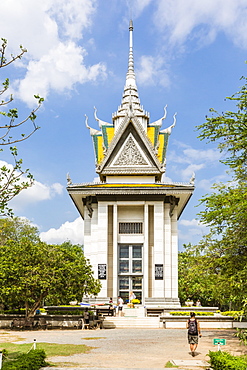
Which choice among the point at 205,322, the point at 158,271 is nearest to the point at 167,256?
the point at 158,271

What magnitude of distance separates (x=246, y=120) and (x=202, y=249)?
6336 mm

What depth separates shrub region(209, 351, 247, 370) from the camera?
31.8 feet

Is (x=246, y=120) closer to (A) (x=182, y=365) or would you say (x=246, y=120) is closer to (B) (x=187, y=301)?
(A) (x=182, y=365)

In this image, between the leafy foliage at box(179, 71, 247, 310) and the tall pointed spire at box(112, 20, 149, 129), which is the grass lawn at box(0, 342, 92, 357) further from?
the tall pointed spire at box(112, 20, 149, 129)

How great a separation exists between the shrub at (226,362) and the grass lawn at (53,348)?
16.5 ft

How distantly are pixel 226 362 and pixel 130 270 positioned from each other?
28.9m

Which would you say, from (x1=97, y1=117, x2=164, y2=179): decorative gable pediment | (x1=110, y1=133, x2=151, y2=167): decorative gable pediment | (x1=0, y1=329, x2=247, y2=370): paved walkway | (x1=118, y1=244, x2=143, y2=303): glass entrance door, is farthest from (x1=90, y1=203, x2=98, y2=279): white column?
(x1=0, y1=329, x2=247, y2=370): paved walkway

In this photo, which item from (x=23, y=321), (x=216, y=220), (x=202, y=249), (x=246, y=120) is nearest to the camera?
(x=246, y=120)

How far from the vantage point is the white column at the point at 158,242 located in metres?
37.1

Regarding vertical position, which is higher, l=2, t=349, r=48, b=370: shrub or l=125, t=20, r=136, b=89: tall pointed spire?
l=125, t=20, r=136, b=89: tall pointed spire

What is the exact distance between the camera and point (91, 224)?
132 feet

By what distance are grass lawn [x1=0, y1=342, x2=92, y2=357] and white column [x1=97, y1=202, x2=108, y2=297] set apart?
2108cm

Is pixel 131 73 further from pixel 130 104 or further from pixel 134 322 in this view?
pixel 134 322

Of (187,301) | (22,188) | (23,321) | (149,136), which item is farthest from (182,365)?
(187,301)
